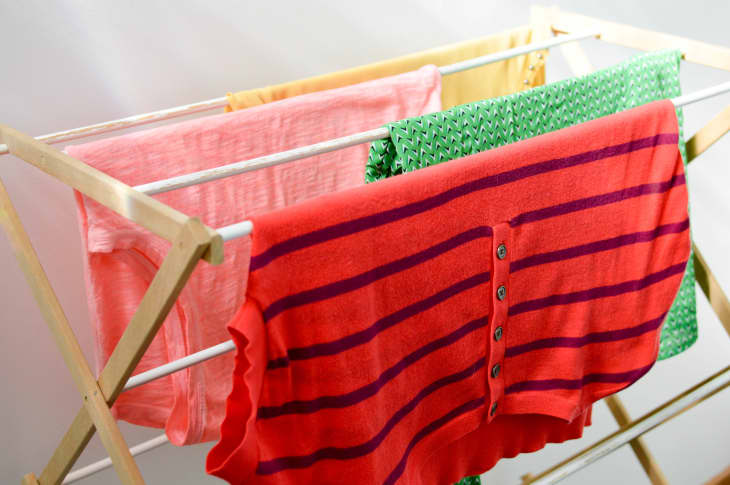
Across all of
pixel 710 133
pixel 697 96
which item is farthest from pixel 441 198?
pixel 710 133

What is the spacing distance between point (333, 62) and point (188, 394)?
64cm

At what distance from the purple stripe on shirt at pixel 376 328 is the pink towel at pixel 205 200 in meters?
0.28

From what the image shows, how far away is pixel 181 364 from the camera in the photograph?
2.93 feet

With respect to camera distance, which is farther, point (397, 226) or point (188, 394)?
point (188, 394)

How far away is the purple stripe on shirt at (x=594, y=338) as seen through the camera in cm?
92

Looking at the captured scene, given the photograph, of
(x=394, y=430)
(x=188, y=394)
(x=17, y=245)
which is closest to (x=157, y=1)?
(x=17, y=245)

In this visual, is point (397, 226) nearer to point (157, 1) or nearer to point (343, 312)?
point (343, 312)

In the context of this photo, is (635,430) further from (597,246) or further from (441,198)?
(441,198)

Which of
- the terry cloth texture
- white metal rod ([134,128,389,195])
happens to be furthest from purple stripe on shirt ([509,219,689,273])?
white metal rod ([134,128,389,195])

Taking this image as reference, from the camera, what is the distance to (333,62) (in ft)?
4.35

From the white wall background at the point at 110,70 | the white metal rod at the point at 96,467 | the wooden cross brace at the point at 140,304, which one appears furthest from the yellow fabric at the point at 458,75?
the white metal rod at the point at 96,467

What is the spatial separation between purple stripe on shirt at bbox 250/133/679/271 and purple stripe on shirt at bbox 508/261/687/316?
0.16 metres

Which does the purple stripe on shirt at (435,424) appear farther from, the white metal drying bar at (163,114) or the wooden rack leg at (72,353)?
the white metal drying bar at (163,114)

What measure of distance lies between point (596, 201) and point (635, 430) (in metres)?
0.46
